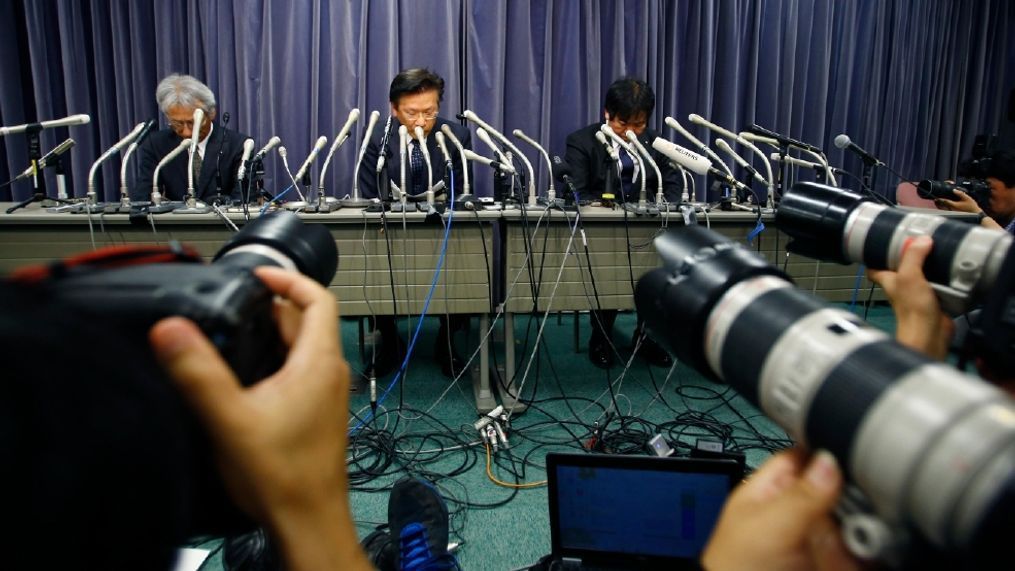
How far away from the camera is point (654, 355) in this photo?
281cm

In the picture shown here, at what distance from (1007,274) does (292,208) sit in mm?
2125

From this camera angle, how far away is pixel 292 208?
7.29 ft

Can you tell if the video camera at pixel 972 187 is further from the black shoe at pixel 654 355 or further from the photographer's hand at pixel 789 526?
the photographer's hand at pixel 789 526

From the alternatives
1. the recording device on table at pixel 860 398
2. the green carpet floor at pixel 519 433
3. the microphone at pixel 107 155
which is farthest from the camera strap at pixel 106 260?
the microphone at pixel 107 155

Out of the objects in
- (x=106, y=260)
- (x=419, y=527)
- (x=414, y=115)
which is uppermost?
(x=414, y=115)

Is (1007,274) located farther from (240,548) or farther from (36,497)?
(240,548)

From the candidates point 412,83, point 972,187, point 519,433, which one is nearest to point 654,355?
point 519,433

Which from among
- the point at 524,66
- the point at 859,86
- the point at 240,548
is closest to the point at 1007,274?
the point at 240,548

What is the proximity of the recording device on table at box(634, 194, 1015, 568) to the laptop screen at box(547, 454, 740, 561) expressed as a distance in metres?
0.70

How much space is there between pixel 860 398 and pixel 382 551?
1208mm

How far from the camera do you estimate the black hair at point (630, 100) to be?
2775mm

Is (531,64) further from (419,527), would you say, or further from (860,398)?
(860,398)

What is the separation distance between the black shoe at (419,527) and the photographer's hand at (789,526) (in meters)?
0.99

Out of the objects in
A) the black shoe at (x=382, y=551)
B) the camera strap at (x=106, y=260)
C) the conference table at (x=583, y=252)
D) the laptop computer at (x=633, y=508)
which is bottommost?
the black shoe at (x=382, y=551)
